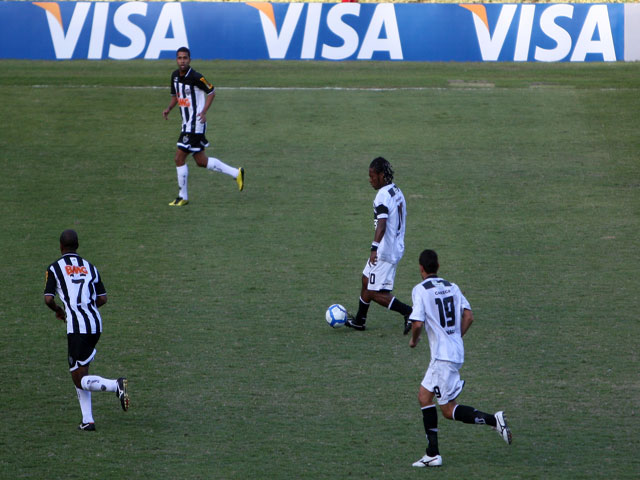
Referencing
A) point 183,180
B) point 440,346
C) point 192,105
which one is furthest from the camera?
point 183,180

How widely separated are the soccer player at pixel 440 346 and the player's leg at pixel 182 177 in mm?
8993

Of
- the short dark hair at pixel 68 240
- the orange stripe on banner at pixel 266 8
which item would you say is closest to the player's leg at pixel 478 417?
the short dark hair at pixel 68 240

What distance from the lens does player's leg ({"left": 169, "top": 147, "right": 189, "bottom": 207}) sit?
16234mm

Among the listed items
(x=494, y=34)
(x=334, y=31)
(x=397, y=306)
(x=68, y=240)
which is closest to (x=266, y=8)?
(x=334, y=31)

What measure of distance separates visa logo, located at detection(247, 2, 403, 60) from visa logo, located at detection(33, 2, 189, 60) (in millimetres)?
2490

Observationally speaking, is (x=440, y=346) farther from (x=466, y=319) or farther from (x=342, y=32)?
(x=342, y=32)

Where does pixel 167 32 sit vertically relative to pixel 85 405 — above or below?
above

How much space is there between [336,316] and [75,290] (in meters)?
3.89

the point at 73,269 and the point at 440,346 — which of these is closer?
the point at 440,346

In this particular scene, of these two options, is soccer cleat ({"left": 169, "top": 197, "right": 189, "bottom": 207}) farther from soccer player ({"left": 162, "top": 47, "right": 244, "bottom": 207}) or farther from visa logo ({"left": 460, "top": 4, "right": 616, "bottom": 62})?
visa logo ({"left": 460, "top": 4, "right": 616, "bottom": 62})

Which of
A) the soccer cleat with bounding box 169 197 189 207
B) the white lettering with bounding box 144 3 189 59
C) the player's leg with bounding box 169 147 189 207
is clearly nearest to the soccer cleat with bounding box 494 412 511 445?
the player's leg with bounding box 169 147 189 207

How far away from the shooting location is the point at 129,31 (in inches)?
1105

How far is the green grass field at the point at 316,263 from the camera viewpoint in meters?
8.65

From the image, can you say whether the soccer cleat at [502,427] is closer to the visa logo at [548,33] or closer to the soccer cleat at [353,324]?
the soccer cleat at [353,324]
